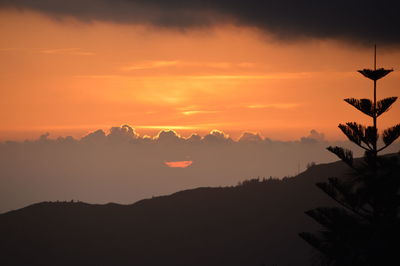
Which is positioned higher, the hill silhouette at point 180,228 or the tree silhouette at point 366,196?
the tree silhouette at point 366,196

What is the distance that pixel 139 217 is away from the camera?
10581cm

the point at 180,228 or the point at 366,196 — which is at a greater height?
the point at 366,196

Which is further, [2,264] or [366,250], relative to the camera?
[2,264]

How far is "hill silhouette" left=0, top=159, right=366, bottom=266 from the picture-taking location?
295 feet

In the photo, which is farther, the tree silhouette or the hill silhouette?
the hill silhouette

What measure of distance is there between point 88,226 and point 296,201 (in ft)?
91.2

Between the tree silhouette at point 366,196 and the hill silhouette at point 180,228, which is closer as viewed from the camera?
the tree silhouette at point 366,196

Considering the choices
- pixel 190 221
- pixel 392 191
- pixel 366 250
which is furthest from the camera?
pixel 190 221

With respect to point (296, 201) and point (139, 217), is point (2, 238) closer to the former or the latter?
point (139, 217)

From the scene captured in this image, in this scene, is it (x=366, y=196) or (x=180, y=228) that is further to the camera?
(x=180, y=228)

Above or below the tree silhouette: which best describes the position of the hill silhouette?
below

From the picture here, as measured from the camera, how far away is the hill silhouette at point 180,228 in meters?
89.9

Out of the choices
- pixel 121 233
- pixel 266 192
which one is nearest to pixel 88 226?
pixel 121 233

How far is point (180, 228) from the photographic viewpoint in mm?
99812
